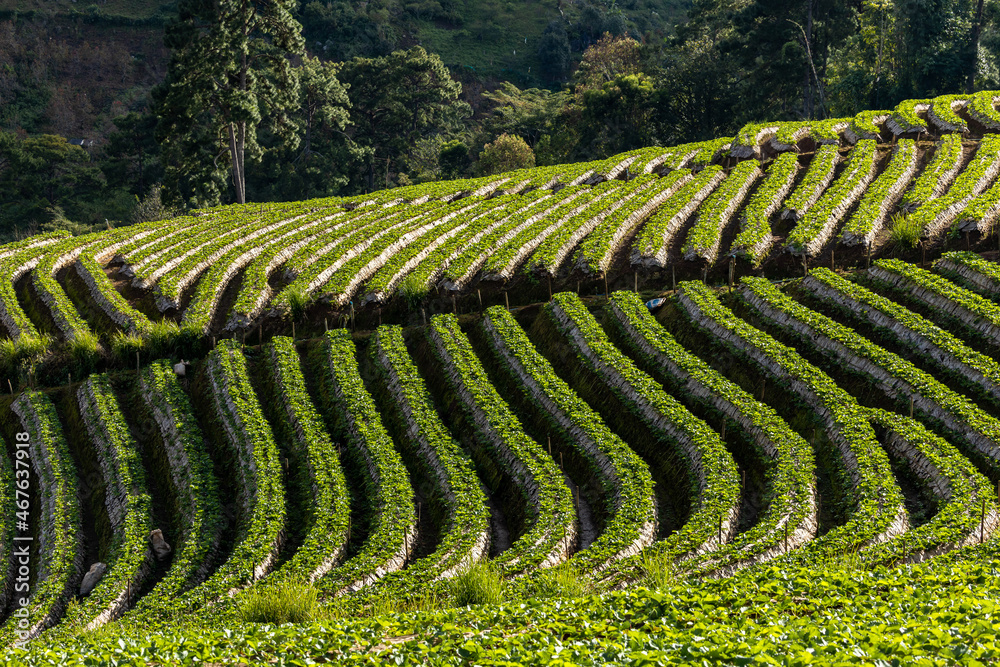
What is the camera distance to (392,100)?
94.7m

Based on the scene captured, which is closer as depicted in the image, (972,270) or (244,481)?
(244,481)

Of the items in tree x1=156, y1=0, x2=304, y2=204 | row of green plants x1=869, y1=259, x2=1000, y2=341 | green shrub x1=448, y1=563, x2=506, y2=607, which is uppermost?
tree x1=156, y1=0, x2=304, y2=204

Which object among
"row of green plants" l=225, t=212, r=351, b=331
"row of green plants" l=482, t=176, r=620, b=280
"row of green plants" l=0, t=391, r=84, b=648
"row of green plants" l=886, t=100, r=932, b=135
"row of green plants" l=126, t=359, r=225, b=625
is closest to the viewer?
"row of green plants" l=126, t=359, r=225, b=625

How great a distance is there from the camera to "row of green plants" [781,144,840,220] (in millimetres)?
38562

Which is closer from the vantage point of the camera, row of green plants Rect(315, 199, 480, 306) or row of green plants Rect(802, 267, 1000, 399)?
row of green plants Rect(802, 267, 1000, 399)

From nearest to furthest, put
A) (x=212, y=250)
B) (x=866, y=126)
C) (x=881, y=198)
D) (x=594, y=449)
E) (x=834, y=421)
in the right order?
(x=834, y=421), (x=594, y=449), (x=881, y=198), (x=212, y=250), (x=866, y=126)

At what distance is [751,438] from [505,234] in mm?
19905

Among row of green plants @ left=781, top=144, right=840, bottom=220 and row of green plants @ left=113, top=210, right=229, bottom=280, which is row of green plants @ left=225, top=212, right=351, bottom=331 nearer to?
row of green plants @ left=113, top=210, right=229, bottom=280

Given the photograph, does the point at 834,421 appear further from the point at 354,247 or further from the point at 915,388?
the point at 354,247

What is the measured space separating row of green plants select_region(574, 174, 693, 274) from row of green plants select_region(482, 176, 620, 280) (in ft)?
3.84

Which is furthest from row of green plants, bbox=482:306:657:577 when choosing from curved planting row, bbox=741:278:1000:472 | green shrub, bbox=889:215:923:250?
green shrub, bbox=889:215:923:250

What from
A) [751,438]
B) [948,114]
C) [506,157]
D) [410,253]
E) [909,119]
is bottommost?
[751,438]

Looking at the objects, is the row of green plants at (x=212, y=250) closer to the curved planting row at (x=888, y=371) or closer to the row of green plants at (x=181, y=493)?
the row of green plants at (x=181, y=493)

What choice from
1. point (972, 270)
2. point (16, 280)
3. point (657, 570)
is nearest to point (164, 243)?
point (16, 280)
